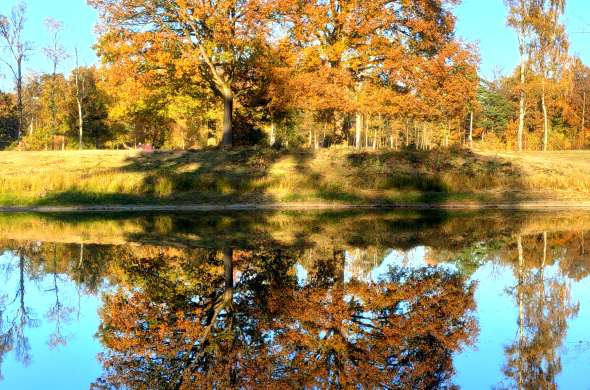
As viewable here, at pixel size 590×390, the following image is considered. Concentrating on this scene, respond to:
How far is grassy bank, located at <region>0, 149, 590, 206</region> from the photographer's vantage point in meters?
26.5

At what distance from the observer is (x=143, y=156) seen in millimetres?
33469

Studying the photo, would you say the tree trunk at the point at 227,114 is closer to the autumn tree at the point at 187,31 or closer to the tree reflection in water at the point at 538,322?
the autumn tree at the point at 187,31

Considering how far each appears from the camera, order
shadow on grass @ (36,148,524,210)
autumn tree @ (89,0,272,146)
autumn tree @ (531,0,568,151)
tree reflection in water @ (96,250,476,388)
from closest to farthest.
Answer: tree reflection in water @ (96,250,476,388) < shadow on grass @ (36,148,524,210) < autumn tree @ (89,0,272,146) < autumn tree @ (531,0,568,151)

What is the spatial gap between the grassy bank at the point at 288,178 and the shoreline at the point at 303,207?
47cm

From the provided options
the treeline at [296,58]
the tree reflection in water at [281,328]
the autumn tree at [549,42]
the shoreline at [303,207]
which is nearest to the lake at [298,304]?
the tree reflection in water at [281,328]

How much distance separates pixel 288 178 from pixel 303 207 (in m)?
2.81

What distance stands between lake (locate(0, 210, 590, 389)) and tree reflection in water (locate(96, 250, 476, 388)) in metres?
0.03

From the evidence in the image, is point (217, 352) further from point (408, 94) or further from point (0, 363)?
point (408, 94)

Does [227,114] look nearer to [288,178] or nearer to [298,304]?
[288,178]

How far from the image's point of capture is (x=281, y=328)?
24.8ft

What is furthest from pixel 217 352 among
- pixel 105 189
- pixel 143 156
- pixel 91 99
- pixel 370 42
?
pixel 91 99

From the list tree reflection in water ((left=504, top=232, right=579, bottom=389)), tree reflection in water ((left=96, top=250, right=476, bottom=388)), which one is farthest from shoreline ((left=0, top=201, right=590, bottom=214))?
tree reflection in water ((left=96, top=250, right=476, bottom=388))

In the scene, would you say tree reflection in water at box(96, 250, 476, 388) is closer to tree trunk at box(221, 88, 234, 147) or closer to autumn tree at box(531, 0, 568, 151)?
tree trunk at box(221, 88, 234, 147)

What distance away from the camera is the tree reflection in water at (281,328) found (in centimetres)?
613
